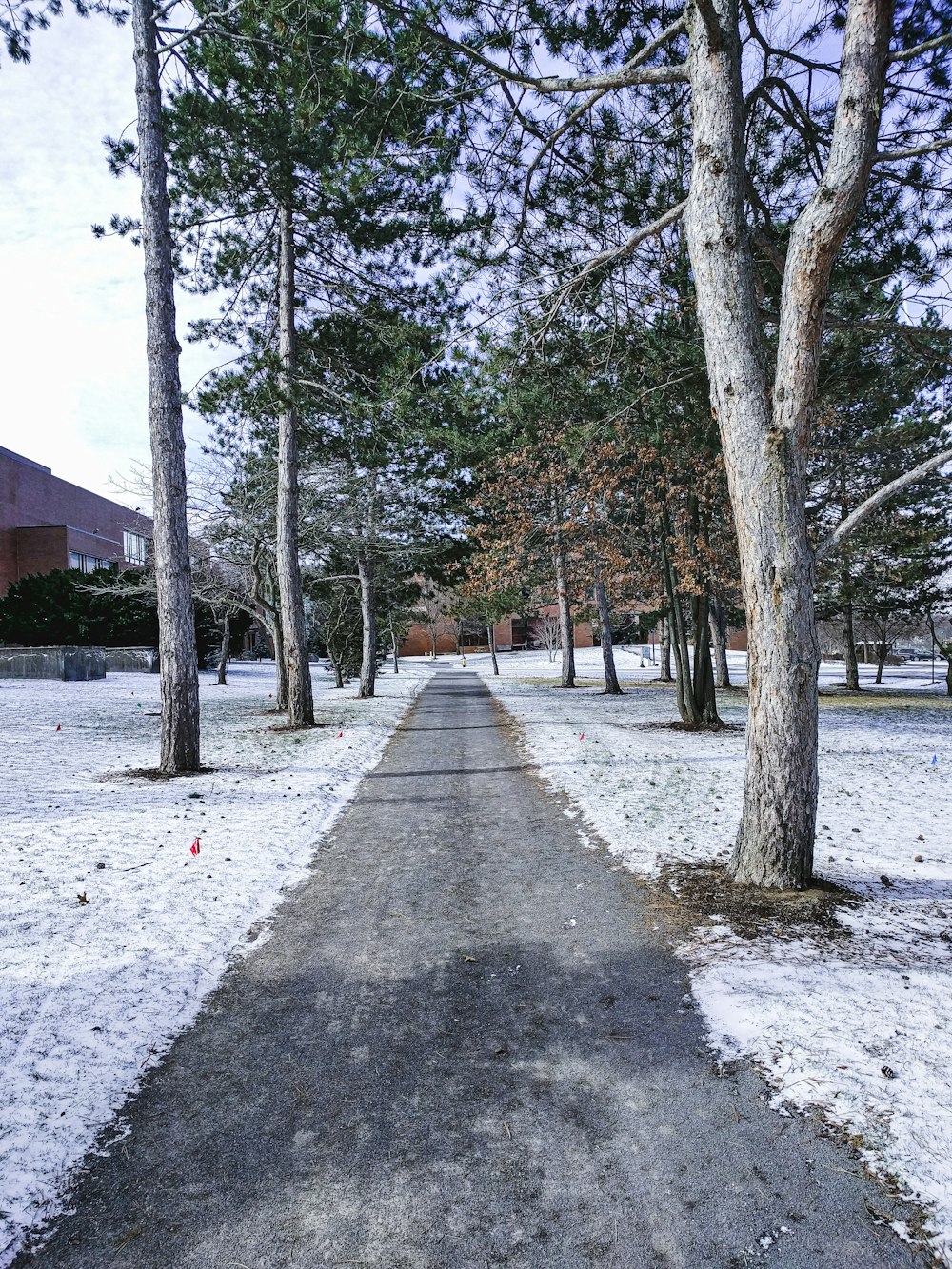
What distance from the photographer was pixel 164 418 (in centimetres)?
923

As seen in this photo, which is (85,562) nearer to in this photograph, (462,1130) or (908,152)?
(908,152)

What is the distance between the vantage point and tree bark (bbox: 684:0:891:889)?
4387 mm

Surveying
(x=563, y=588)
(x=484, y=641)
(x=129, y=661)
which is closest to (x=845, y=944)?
(x=563, y=588)

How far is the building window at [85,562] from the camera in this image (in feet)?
128

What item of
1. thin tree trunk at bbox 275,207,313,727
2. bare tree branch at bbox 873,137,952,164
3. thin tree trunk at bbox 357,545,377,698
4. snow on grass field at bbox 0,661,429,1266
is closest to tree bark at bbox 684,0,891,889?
bare tree branch at bbox 873,137,952,164

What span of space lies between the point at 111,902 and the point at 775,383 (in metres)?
5.36

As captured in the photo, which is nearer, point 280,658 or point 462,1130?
point 462,1130

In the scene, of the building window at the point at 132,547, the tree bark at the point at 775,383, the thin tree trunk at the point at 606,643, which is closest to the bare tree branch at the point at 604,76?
the tree bark at the point at 775,383

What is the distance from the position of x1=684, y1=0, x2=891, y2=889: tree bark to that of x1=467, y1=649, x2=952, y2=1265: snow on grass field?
75cm

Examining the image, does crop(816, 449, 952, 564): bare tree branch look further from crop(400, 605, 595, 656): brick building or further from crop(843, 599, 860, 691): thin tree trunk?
crop(400, 605, 595, 656): brick building

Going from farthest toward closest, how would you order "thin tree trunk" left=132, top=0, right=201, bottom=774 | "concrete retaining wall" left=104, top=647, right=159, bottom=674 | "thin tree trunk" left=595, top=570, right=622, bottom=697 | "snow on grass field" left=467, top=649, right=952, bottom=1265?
1. "concrete retaining wall" left=104, top=647, right=159, bottom=674
2. "thin tree trunk" left=595, top=570, right=622, bottom=697
3. "thin tree trunk" left=132, top=0, right=201, bottom=774
4. "snow on grass field" left=467, top=649, right=952, bottom=1265

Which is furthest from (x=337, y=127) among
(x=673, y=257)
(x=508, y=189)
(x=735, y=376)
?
(x=735, y=376)

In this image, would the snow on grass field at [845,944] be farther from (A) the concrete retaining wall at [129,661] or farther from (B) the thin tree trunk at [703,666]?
(A) the concrete retaining wall at [129,661]

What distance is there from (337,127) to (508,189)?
1.67 meters
